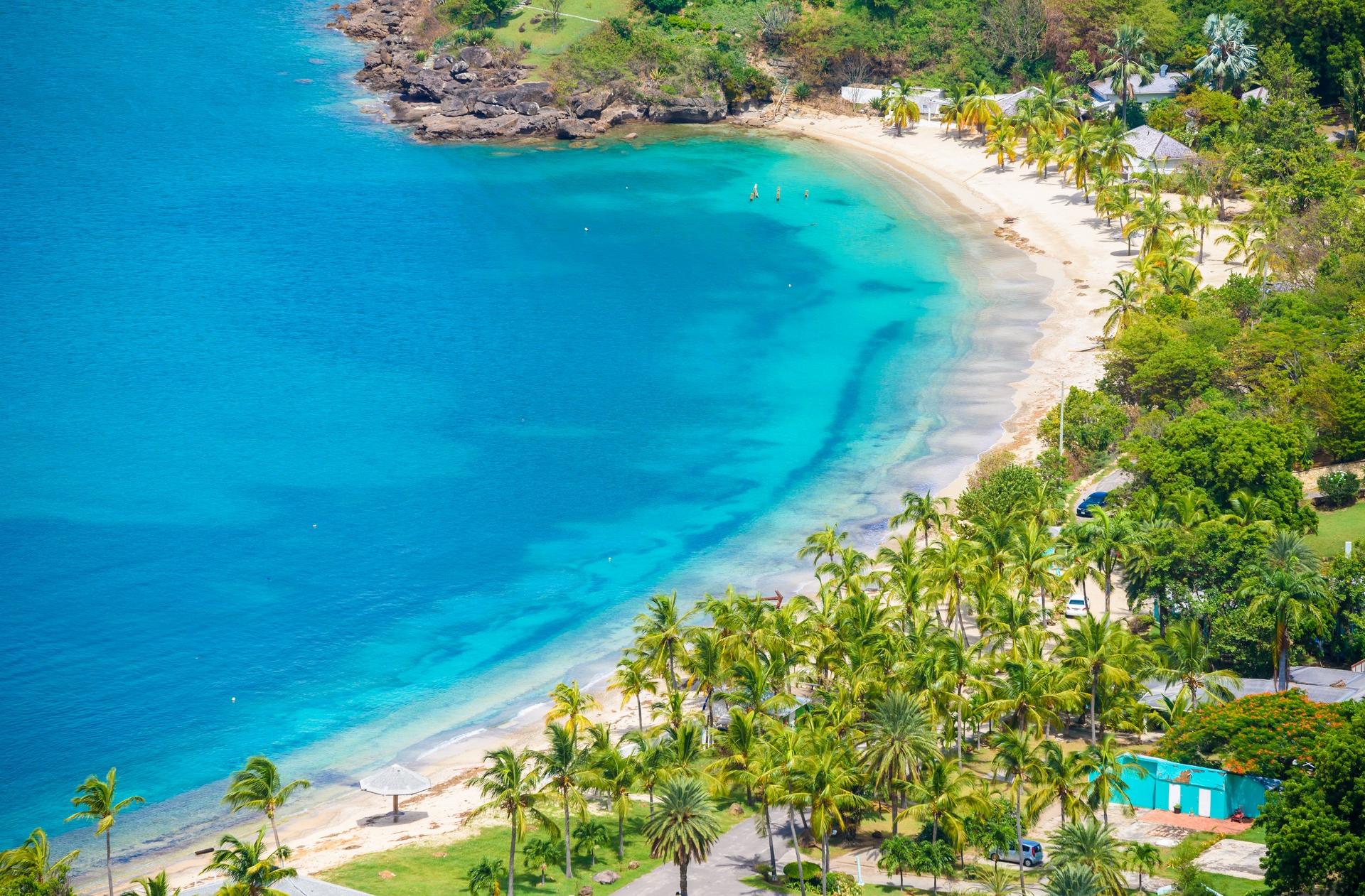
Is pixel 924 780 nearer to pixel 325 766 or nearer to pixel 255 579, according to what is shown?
pixel 325 766

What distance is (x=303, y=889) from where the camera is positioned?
55.3 meters

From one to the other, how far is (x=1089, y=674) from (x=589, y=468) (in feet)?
133

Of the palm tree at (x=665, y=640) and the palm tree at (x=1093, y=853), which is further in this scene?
the palm tree at (x=665, y=640)

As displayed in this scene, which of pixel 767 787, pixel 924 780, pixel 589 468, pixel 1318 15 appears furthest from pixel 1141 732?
pixel 1318 15

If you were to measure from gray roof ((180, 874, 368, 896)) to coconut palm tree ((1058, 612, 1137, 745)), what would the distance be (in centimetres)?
2966

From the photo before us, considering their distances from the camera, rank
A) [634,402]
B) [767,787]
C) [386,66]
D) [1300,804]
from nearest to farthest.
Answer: [1300,804]
[767,787]
[634,402]
[386,66]

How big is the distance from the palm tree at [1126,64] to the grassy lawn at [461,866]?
316 ft

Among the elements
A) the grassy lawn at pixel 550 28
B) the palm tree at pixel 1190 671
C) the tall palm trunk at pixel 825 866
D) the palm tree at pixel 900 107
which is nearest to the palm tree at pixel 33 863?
the tall palm trunk at pixel 825 866

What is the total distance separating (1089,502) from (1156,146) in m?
56.2

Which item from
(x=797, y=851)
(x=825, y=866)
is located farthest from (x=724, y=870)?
(x=797, y=851)

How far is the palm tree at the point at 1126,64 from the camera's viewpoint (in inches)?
5418

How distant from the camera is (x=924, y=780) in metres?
58.7

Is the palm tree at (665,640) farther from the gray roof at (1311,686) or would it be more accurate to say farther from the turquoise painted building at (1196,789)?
the gray roof at (1311,686)

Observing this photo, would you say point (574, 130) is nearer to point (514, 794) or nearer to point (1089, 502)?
point (1089, 502)
